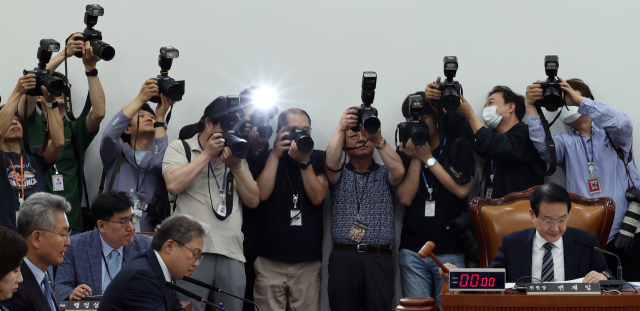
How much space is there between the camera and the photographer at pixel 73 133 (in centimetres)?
435

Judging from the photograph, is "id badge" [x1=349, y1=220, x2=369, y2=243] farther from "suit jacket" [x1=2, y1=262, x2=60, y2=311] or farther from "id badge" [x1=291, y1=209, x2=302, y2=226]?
"suit jacket" [x1=2, y1=262, x2=60, y2=311]

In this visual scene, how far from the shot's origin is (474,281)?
2770 mm

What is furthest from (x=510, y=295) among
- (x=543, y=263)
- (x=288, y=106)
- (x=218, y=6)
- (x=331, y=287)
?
(x=218, y=6)

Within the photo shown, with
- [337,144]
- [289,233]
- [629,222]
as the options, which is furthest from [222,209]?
[629,222]

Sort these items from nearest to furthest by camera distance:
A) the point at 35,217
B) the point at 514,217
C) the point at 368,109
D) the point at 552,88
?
the point at 35,217 < the point at 514,217 < the point at 552,88 < the point at 368,109

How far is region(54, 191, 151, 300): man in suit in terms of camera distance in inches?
132

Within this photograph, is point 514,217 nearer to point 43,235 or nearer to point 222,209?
point 222,209

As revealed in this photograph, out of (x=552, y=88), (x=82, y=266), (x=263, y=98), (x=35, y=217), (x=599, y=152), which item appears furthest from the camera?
(x=263, y=98)

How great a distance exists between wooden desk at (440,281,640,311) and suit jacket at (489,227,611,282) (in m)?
0.55

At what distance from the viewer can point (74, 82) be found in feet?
16.2

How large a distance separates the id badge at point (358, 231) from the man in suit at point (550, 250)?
1.02 meters

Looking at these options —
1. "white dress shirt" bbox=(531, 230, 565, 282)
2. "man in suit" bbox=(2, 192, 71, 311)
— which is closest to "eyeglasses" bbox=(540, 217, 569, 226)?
"white dress shirt" bbox=(531, 230, 565, 282)

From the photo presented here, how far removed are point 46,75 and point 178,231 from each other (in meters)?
1.76

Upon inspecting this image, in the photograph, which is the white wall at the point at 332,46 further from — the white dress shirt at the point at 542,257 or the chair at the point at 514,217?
the white dress shirt at the point at 542,257
